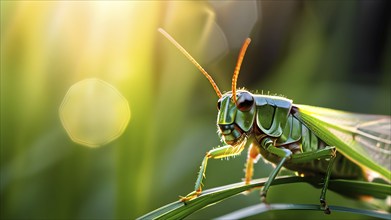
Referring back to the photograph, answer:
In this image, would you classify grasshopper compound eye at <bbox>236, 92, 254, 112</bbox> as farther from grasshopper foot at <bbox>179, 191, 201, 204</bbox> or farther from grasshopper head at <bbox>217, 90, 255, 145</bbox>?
grasshopper foot at <bbox>179, 191, 201, 204</bbox>

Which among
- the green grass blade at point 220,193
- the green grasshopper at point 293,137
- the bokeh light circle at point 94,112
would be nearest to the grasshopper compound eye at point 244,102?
the green grasshopper at point 293,137

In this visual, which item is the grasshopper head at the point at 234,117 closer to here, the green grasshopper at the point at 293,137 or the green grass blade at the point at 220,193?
the green grasshopper at the point at 293,137

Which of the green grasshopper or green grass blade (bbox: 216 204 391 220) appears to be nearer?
green grass blade (bbox: 216 204 391 220)

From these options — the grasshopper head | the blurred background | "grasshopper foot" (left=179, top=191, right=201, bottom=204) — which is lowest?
"grasshopper foot" (left=179, top=191, right=201, bottom=204)

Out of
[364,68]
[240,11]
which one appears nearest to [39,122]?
[240,11]

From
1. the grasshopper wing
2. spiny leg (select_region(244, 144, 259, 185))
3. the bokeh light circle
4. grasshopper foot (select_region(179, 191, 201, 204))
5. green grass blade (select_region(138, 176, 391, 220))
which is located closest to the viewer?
green grass blade (select_region(138, 176, 391, 220))

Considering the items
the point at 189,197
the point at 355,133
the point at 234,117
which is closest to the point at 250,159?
the point at 234,117

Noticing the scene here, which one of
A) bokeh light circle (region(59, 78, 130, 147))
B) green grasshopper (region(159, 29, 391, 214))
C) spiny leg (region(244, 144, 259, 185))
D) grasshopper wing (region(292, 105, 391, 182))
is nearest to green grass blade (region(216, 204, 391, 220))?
green grasshopper (region(159, 29, 391, 214))

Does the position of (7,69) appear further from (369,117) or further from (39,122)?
(369,117)

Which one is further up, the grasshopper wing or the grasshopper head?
the grasshopper head

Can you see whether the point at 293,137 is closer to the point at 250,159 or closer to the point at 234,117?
the point at 250,159
